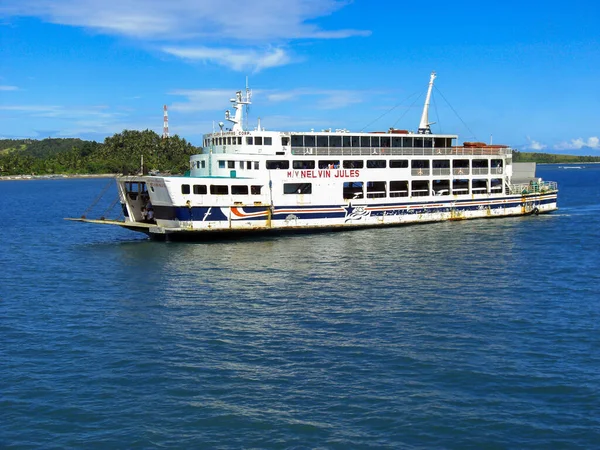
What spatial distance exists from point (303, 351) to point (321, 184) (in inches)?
988

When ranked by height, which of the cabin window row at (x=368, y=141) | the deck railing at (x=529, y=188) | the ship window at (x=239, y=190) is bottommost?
the deck railing at (x=529, y=188)

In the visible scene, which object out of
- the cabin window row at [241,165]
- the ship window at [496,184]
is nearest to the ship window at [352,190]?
the cabin window row at [241,165]

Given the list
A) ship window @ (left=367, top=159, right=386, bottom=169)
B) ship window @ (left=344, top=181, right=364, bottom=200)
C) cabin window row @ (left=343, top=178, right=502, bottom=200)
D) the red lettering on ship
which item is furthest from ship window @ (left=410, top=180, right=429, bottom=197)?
the red lettering on ship

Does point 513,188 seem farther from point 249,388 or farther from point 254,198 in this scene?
point 249,388

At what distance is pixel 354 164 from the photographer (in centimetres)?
4441

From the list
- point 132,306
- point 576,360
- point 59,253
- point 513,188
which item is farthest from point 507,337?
point 513,188

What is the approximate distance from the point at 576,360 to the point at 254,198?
25599 millimetres

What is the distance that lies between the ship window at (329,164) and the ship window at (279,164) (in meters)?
2.60

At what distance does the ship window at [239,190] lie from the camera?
130 ft

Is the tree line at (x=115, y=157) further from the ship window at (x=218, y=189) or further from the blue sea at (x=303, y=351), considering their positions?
the blue sea at (x=303, y=351)

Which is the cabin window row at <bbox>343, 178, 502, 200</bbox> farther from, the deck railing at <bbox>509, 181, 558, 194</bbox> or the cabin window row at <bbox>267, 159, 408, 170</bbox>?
the deck railing at <bbox>509, 181, 558, 194</bbox>

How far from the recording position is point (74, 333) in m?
20.6

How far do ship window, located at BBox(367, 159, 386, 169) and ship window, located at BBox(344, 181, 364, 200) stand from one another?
181 centimetres

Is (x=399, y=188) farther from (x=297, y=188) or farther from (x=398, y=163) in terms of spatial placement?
(x=297, y=188)
